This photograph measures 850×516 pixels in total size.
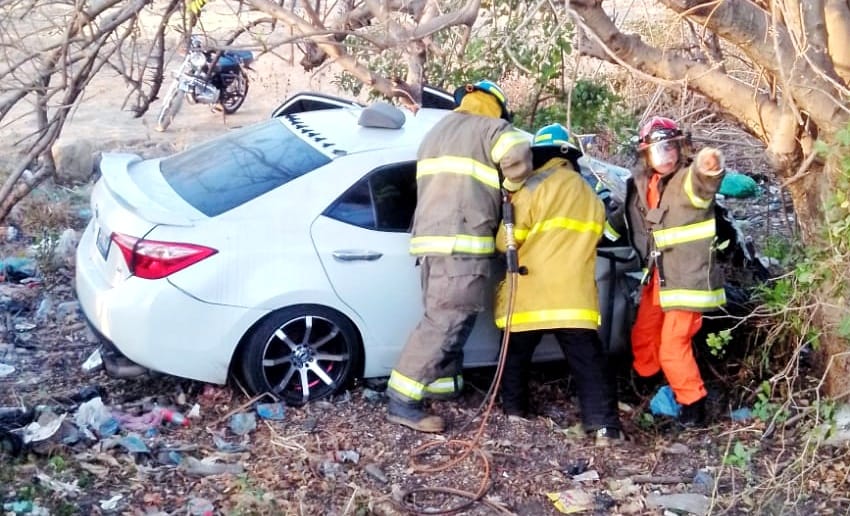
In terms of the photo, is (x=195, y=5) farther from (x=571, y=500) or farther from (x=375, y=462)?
(x=571, y=500)

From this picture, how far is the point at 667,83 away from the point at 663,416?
6.09ft

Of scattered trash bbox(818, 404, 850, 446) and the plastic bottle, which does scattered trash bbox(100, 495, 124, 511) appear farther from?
scattered trash bbox(818, 404, 850, 446)

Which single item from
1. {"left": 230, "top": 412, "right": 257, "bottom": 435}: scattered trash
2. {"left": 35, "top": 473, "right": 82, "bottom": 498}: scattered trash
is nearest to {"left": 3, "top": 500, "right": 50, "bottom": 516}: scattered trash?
{"left": 35, "top": 473, "right": 82, "bottom": 498}: scattered trash

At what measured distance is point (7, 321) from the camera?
7004mm

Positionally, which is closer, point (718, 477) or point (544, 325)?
point (718, 477)

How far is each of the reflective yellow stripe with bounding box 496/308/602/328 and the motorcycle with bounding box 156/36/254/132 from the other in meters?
8.48

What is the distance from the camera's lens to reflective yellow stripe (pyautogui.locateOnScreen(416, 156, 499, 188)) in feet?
17.4

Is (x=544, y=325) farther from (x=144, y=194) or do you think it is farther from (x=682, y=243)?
(x=144, y=194)

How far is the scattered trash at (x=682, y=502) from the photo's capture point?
4.87 m

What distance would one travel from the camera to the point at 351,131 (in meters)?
5.86

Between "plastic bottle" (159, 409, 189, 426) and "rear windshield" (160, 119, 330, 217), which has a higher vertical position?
"rear windshield" (160, 119, 330, 217)

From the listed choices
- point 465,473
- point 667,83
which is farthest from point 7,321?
point 667,83

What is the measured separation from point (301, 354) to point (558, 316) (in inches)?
51.8

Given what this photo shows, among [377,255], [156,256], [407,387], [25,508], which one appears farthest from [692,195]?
[25,508]
